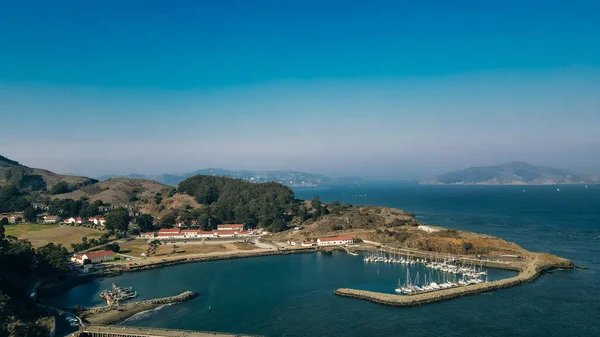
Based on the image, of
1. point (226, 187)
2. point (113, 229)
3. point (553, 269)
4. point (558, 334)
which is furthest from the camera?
point (226, 187)

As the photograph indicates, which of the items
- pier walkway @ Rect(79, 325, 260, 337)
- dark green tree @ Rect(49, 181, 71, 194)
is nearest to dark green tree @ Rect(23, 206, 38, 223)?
dark green tree @ Rect(49, 181, 71, 194)

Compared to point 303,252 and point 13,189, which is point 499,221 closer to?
point 303,252

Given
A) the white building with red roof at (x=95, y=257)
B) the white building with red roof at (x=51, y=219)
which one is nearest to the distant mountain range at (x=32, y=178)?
the white building with red roof at (x=51, y=219)

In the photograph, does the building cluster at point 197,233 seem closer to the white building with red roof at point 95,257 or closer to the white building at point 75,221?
the white building at point 75,221

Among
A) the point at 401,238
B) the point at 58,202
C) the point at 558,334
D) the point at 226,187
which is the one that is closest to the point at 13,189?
the point at 58,202

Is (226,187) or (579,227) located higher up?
(226,187)

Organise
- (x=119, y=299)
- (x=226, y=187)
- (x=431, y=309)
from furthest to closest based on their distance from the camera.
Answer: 1. (x=226, y=187)
2. (x=119, y=299)
3. (x=431, y=309)
